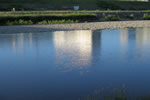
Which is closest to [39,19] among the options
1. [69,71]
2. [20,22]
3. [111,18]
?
[20,22]

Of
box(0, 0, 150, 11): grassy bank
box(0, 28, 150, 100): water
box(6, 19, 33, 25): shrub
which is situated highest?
box(0, 0, 150, 11): grassy bank

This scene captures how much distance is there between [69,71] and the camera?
9.23 metres

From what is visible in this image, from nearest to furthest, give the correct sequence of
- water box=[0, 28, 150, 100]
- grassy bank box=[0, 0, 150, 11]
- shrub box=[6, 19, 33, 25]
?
1. water box=[0, 28, 150, 100]
2. shrub box=[6, 19, 33, 25]
3. grassy bank box=[0, 0, 150, 11]

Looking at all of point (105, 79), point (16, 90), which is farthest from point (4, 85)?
point (105, 79)

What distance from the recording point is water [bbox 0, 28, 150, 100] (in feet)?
23.8

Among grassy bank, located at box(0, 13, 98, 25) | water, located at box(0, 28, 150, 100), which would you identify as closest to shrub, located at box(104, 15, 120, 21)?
grassy bank, located at box(0, 13, 98, 25)

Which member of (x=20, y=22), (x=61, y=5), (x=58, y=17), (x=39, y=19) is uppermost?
(x=61, y=5)

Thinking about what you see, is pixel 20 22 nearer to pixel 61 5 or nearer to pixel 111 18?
pixel 111 18

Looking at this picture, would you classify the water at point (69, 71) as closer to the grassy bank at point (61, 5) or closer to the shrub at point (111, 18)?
the shrub at point (111, 18)

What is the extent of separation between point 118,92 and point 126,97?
1.28 feet

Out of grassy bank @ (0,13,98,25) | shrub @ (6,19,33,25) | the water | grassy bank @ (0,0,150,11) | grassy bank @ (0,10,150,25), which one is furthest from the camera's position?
grassy bank @ (0,0,150,11)

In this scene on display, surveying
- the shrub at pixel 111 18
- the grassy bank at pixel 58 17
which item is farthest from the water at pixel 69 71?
the shrub at pixel 111 18

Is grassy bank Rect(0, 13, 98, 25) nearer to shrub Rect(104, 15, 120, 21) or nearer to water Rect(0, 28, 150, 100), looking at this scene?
shrub Rect(104, 15, 120, 21)

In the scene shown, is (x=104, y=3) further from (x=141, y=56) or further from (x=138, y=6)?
(x=141, y=56)
